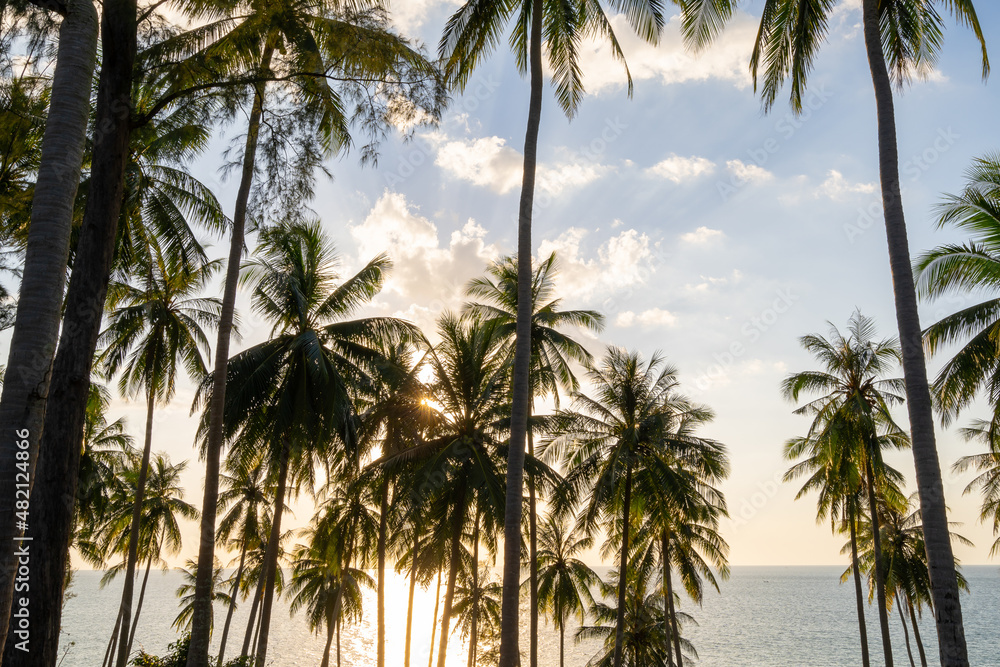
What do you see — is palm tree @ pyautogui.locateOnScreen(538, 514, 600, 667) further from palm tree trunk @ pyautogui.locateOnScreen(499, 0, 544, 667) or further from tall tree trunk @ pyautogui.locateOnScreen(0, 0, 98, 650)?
tall tree trunk @ pyautogui.locateOnScreen(0, 0, 98, 650)

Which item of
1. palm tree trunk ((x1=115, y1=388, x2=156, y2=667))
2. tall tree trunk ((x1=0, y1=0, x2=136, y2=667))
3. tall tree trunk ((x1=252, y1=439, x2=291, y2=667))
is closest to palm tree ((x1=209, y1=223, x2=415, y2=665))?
tall tree trunk ((x1=252, y1=439, x2=291, y2=667))

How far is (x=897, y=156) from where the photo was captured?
29.0ft

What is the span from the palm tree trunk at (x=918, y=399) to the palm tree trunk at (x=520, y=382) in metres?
5.39

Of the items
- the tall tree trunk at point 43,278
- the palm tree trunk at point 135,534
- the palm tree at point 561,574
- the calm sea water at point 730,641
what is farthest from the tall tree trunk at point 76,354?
the calm sea water at point 730,641

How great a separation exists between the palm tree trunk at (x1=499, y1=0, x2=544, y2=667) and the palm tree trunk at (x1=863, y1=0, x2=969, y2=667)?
5389mm

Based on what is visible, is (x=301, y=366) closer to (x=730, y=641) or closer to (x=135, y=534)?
(x=135, y=534)

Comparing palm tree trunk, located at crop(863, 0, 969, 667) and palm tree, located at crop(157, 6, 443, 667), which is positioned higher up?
palm tree, located at crop(157, 6, 443, 667)

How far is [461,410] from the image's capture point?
19406 mm

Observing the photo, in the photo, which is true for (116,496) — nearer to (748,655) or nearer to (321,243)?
(321,243)

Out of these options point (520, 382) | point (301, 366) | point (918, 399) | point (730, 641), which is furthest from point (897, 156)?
point (730, 641)

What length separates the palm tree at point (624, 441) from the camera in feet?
67.2

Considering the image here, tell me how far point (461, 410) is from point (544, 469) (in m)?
3.01

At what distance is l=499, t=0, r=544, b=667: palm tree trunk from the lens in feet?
32.7

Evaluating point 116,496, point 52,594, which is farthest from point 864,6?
point 116,496
